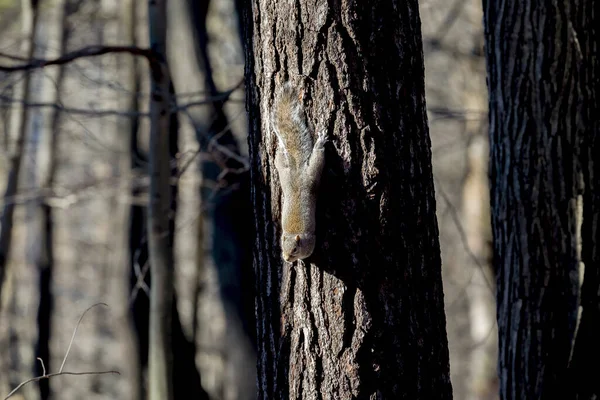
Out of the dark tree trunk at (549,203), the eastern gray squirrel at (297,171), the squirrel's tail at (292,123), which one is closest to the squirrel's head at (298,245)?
the eastern gray squirrel at (297,171)

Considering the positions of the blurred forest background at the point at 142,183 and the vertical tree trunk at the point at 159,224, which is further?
the blurred forest background at the point at 142,183

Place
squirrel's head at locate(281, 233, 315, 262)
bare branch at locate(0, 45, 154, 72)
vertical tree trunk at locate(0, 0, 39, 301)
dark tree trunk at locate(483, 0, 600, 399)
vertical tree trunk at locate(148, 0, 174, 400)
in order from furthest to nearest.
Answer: vertical tree trunk at locate(0, 0, 39, 301) < vertical tree trunk at locate(148, 0, 174, 400) < dark tree trunk at locate(483, 0, 600, 399) < bare branch at locate(0, 45, 154, 72) < squirrel's head at locate(281, 233, 315, 262)

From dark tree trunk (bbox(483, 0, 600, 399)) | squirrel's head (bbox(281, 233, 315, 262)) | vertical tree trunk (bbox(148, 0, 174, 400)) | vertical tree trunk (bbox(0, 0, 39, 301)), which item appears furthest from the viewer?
vertical tree trunk (bbox(0, 0, 39, 301))

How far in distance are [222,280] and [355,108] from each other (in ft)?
15.6

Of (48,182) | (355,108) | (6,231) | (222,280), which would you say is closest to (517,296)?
(355,108)

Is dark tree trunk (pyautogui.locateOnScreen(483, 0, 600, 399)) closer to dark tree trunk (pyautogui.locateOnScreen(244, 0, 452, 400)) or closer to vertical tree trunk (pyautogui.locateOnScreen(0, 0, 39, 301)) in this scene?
dark tree trunk (pyautogui.locateOnScreen(244, 0, 452, 400))

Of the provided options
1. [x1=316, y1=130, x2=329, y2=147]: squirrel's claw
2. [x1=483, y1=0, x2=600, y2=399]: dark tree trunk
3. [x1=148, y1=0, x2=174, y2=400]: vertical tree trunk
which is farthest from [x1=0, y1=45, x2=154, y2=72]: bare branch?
[x1=483, y1=0, x2=600, y2=399]: dark tree trunk

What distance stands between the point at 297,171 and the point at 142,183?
16.7 ft

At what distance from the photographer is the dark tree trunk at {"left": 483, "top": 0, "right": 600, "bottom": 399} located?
357 cm

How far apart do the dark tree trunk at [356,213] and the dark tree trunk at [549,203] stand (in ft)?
4.71

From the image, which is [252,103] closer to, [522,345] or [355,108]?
[355,108]

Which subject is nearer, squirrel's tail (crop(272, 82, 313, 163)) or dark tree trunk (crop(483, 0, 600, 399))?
squirrel's tail (crop(272, 82, 313, 163))

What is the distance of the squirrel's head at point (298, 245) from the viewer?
2.13m

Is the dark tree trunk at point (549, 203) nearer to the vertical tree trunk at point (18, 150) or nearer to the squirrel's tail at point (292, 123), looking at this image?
the squirrel's tail at point (292, 123)
